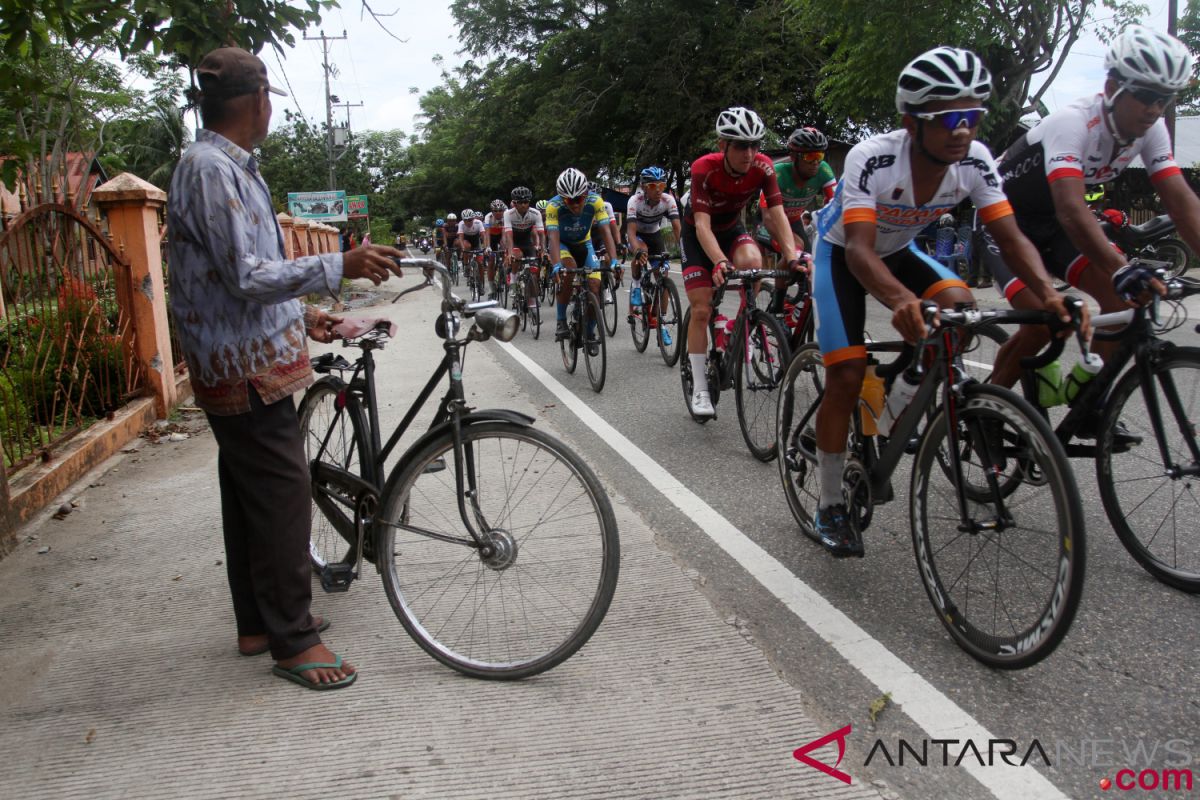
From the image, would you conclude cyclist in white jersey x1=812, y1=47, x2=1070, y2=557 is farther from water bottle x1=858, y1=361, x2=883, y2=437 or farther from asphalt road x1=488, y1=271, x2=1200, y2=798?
asphalt road x1=488, y1=271, x2=1200, y2=798

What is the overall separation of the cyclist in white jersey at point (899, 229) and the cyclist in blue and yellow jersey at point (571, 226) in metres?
5.26

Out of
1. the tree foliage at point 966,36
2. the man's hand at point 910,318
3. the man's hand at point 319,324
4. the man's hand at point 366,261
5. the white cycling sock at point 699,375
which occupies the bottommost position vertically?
the white cycling sock at point 699,375

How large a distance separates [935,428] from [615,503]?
2.10 metres

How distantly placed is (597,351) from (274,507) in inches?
205

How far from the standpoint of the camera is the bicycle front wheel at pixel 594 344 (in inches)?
308

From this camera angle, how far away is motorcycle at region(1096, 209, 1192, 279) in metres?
7.09

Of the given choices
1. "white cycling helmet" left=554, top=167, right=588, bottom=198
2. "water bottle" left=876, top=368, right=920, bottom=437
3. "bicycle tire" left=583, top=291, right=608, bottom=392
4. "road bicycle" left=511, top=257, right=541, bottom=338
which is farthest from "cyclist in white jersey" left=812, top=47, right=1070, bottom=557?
"road bicycle" left=511, top=257, right=541, bottom=338

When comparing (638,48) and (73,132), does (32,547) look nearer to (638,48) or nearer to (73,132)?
(73,132)

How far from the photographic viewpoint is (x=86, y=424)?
6480 mm

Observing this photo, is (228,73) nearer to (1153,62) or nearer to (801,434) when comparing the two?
(801,434)

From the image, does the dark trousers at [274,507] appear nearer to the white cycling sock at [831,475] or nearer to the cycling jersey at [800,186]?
the white cycling sock at [831,475]

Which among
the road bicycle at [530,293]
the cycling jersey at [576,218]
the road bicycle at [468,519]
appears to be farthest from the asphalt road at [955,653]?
the road bicycle at [530,293]

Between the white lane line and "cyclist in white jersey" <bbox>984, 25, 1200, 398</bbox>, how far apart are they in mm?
1305

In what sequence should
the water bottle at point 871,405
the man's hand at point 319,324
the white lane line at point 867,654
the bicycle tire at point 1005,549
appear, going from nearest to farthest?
the white lane line at point 867,654 < the bicycle tire at point 1005,549 < the man's hand at point 319,324 < the water bottle at point 871,405
